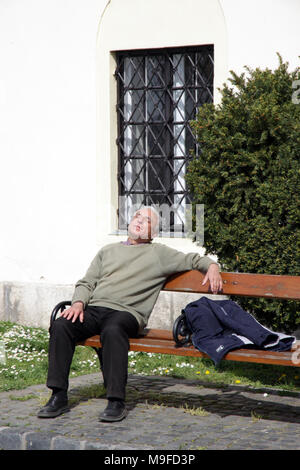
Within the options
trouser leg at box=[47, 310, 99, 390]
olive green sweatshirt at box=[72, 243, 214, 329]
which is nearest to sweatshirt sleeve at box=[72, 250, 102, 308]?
olive green sweatshirt at box=[72, 243, 214, 329]

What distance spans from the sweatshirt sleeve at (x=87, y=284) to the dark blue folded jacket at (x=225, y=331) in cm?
74

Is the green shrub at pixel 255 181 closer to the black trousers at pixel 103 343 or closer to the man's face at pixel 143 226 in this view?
the man's face at pixel 143 226

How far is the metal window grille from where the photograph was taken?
8688 millimetres

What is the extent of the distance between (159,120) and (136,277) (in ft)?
11.4

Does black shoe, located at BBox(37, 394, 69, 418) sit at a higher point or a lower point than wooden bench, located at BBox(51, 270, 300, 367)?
lower

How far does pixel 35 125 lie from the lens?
931 cm

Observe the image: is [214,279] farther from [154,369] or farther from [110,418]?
[154,369]

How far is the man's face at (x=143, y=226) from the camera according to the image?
596 cm

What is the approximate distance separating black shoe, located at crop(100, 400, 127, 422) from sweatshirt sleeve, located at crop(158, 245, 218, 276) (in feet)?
3.19

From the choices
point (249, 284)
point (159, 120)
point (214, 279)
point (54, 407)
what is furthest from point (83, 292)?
point (159, 120)

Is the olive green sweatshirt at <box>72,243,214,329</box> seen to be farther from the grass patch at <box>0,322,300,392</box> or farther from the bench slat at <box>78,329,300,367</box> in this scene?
the grass patch at <box>0,322,300,392</box>
